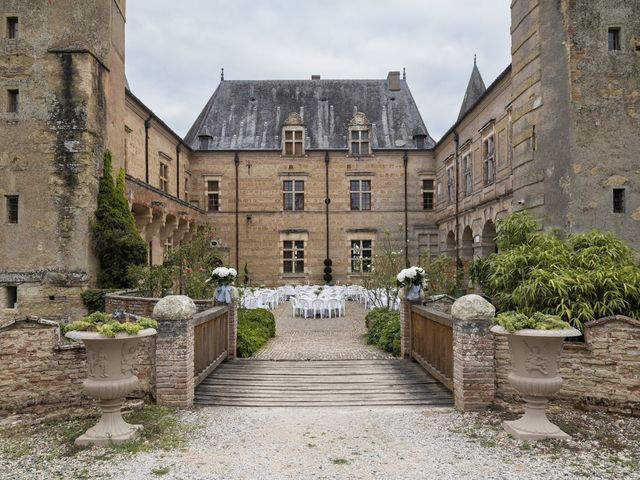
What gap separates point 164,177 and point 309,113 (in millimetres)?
9253

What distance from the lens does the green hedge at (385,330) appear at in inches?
390

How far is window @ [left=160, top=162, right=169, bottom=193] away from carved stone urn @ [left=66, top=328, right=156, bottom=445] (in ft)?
58.3

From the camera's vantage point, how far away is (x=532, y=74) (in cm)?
1153

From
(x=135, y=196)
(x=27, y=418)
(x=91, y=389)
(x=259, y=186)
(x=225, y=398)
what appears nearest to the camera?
(x=91, y=389)

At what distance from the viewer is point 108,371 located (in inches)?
211

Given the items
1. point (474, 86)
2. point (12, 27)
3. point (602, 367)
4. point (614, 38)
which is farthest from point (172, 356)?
point (474, 86)

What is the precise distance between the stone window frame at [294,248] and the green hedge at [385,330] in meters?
13.9

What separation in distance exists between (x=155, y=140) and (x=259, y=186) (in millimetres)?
6644

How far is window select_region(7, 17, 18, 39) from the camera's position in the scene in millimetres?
14594

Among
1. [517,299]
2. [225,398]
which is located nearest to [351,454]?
[225,398]

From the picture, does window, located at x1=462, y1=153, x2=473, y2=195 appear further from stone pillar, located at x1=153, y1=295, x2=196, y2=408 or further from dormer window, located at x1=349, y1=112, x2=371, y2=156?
stone pillar, located at x1=153, y1=295, x2=196, y2=408

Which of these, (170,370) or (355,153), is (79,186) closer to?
(170,370)

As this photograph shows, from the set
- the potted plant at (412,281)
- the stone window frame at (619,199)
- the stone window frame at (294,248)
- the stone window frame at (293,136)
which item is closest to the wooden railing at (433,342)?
the potted plant at (412,281)

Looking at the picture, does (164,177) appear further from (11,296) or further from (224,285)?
(224,285)
